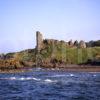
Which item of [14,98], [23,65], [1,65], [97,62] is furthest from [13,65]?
[14,98]

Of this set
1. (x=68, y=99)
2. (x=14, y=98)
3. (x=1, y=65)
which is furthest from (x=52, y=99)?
(x=1, y=65)

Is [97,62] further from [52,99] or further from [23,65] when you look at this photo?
[52,99]

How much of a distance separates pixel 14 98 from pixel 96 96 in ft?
38.5

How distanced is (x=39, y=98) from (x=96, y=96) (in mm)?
8247

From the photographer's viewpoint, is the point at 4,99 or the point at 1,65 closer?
the point at 4,99

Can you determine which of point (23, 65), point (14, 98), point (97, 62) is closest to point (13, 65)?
point (23, 65)

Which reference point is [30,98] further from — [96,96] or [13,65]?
[13,65]

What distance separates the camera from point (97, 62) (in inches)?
7810

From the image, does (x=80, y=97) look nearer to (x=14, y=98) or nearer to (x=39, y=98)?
(x=39, y=98)

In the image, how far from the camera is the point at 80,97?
46219mm

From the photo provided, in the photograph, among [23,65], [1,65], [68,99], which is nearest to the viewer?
[68,99]

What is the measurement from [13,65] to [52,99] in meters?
127

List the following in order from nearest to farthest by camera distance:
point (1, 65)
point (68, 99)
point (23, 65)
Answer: point (68, 99) < point (1, 65) < point (23, 65)

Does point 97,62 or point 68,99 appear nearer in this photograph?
point 68,99
